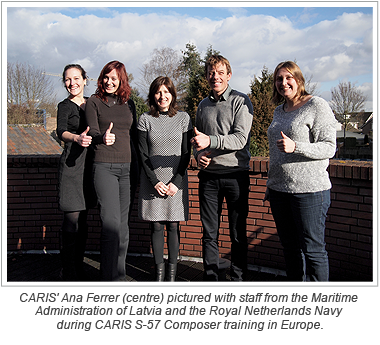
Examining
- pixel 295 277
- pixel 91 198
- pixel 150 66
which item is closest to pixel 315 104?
pixel 295 277

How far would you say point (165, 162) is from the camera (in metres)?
2.97

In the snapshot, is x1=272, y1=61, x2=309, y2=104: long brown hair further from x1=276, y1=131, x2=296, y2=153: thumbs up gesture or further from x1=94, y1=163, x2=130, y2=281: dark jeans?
x1=94, y1=163, x2=130, y2=281: dark jeans

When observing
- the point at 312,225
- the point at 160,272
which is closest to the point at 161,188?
the point at 160,272

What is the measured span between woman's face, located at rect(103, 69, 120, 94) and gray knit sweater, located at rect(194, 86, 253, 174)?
889mm

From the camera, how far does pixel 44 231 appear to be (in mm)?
4312

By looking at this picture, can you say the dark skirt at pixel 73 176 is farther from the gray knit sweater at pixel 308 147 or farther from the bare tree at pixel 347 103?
the bare tree at pixel 347 103

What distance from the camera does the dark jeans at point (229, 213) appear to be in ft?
9.31

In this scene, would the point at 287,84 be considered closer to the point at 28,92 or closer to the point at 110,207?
the point at 110,207

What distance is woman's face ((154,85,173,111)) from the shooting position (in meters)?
2.92

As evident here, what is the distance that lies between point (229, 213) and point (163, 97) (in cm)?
125

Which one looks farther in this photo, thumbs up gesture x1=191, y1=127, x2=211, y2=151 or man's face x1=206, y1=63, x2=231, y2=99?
man's face x1=206, y1=63, x2=231, y2=99

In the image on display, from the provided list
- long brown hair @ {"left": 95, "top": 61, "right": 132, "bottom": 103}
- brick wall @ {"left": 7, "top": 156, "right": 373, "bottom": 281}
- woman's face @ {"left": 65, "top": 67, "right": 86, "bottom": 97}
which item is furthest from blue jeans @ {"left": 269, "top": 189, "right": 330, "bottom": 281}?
woman's face @ {"left": 65, "top": 67, "right": 86, "bottom": 97}
